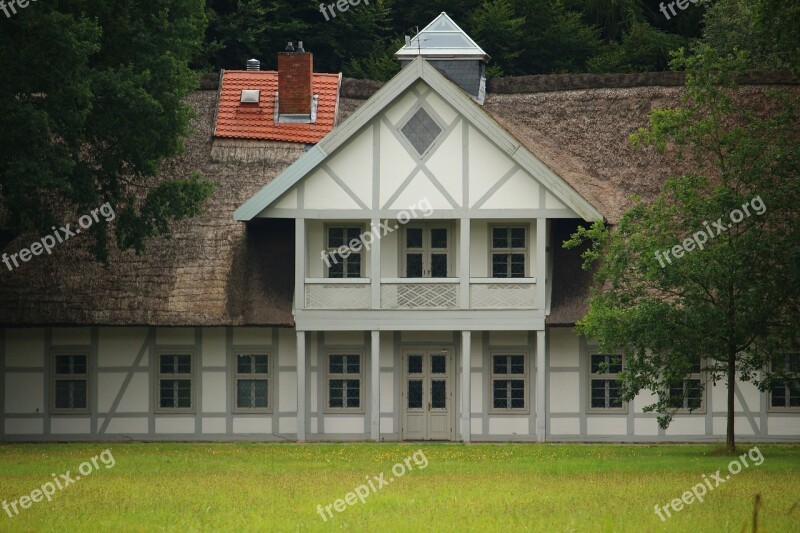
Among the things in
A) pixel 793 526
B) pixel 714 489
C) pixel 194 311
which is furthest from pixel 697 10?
pixel 793 526

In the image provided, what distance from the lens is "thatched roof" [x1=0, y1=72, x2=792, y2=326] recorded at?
33.7 m

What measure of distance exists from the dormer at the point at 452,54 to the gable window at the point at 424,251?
4.94 metres

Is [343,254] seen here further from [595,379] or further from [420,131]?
[595,379]

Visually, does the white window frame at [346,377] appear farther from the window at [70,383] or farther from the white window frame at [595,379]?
the window at [70,383]

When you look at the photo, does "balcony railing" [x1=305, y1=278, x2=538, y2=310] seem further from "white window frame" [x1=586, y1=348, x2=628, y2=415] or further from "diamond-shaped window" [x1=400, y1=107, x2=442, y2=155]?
"diamond-shaped window" [x1=400, y1=107, x2=442, y2=155]

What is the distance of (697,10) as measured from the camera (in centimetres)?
5169

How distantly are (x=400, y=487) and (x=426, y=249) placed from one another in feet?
38.1

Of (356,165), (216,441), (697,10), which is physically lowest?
(216,441)

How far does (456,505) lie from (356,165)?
44.0ft

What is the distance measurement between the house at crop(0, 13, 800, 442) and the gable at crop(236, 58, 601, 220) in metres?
0.04

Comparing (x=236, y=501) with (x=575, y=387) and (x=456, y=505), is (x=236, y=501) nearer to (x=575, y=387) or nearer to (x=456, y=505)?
(x=456, y=505)

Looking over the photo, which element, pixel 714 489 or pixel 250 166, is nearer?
pixel 714 489

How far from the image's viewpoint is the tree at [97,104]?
28703 mm

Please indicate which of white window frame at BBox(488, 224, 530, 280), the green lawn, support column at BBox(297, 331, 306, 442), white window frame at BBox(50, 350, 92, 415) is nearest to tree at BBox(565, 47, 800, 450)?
the green lawn
